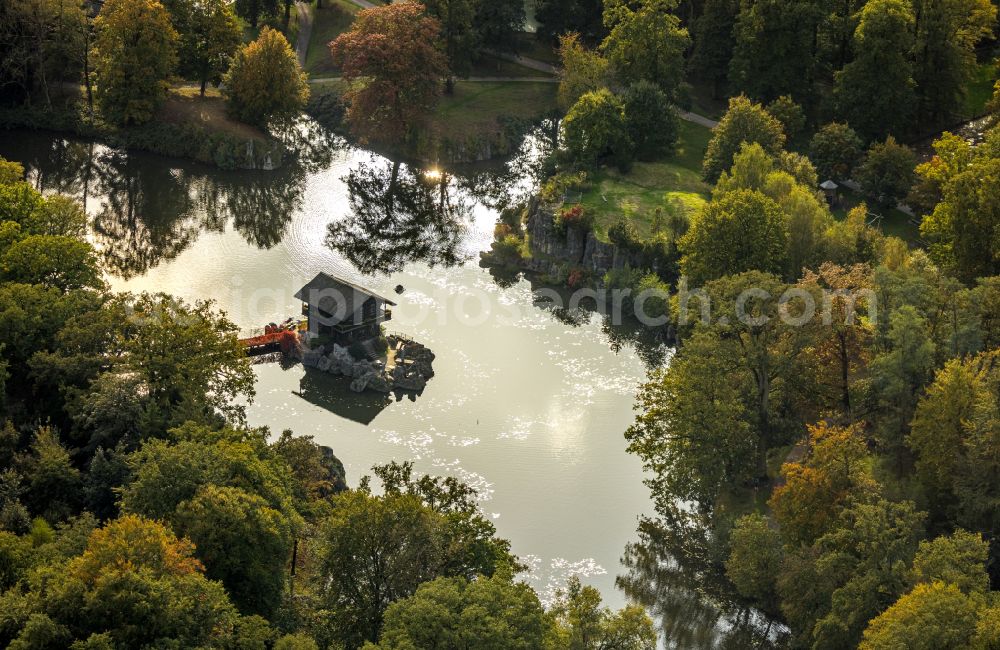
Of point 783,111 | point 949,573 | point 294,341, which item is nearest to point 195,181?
point 294,341

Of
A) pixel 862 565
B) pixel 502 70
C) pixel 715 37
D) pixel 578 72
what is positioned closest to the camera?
pixel 862 565

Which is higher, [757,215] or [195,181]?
[757,215]

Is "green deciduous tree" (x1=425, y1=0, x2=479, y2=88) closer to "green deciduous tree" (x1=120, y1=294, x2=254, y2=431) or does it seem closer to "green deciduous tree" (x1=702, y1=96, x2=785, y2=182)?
"green deciduous tree" (x1=702, y1=96, x2=785, y2=182)

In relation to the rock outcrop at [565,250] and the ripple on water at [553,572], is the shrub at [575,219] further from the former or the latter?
the ripple on water at [553,572]

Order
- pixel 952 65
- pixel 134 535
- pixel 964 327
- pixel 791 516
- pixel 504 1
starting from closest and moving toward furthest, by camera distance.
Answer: pixel 134 535, pixel 791 516, pixel 964 327, pixel 952 65, pixel 504 1

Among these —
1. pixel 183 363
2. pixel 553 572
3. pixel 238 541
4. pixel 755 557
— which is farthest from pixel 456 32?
pixel 238 541

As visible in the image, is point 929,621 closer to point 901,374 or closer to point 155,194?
point 901,374

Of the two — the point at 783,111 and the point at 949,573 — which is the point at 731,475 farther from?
the point at 783,111
